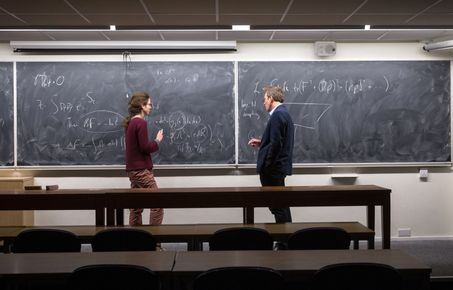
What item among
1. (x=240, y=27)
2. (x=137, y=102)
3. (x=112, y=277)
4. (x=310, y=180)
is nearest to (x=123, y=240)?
(x=112, y=277)

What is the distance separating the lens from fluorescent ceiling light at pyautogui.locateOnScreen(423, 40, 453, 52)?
616cm

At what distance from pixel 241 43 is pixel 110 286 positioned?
4.59 metres

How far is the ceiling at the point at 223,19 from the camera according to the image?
434 cm

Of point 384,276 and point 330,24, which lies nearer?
point 384,276

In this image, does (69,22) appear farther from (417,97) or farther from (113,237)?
(417,97)

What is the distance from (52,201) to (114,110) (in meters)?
2.27

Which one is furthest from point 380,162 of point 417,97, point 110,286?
point 110,286

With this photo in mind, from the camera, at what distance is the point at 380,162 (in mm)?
6555

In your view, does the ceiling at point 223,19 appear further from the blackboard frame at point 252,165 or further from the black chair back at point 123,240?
the black chair back at point 123,240

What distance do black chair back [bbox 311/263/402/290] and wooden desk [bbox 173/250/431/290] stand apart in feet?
0.73

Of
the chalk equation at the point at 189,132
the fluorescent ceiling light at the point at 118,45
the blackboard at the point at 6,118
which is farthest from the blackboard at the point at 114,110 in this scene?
the fluorescent ceiling light at the point at 118,45

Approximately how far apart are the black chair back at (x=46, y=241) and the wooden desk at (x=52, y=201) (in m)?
0.88

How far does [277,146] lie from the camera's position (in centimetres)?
513

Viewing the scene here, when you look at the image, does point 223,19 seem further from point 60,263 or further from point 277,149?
point 60,263
